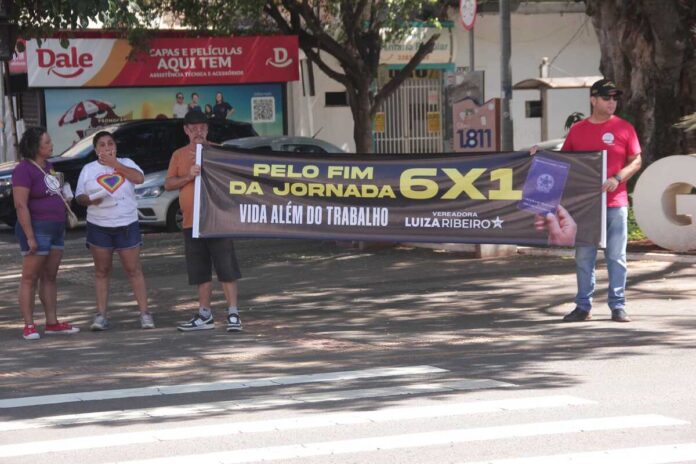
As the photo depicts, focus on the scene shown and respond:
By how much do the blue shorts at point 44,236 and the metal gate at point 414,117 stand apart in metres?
21.4

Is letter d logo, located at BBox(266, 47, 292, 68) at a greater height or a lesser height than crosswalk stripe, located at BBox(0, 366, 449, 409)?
greater

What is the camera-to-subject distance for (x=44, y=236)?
1056cm

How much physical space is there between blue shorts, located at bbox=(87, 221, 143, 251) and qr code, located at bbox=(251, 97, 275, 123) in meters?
18.6

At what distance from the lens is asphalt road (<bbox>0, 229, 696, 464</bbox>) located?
6.59m

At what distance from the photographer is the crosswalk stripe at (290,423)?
6.72 m

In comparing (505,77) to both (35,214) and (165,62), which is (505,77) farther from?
(165,62)

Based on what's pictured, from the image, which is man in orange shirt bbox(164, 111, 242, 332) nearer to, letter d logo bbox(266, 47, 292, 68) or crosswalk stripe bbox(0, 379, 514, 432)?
crosswalk stripe bbox(0, 379, 514, 432)

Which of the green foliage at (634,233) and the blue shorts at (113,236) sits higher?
the blue shorts at (113,236)

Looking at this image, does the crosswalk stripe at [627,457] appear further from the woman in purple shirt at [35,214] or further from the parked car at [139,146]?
the parked car at [139,146]

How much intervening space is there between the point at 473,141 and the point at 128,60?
13560mm

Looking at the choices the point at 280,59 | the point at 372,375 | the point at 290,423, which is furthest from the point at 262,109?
the point at 290,423

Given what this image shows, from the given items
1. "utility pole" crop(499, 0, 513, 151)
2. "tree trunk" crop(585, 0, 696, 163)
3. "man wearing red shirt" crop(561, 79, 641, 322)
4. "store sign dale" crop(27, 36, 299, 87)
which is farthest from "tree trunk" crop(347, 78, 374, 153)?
"man wearing red shirt" crop(561, 79, 641, 322)

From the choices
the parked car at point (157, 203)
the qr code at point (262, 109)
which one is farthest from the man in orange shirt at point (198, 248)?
the qr code at point (262, 109)

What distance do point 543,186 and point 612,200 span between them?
0.77 m
